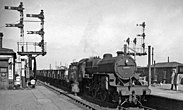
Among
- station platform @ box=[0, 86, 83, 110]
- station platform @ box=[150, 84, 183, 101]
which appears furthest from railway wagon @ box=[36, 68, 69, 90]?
station platform @ box=[150, 84, 183, 101]

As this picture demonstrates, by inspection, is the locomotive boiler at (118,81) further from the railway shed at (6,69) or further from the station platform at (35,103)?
the railway shed at (6,69)

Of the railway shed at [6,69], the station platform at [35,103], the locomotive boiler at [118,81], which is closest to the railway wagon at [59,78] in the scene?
the railway shed at [6,69]

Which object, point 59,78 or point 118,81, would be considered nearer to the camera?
point 118,81

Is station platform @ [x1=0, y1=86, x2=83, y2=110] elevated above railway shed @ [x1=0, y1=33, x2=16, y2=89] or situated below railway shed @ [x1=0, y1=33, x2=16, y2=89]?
below

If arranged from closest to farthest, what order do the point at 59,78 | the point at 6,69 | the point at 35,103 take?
the point at 35,103, the point at 6,69, the point at 59,78

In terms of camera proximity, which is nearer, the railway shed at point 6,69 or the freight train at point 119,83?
the freight train at point 119,83

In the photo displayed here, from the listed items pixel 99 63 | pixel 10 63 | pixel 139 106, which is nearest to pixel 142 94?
pixel 139 106

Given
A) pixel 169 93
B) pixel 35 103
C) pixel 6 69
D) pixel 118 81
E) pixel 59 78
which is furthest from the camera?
pixel 59 78

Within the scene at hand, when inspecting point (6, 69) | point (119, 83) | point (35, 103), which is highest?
point (6, 69)

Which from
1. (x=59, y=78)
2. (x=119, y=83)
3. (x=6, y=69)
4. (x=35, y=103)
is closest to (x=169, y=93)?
(x=119, y=83)

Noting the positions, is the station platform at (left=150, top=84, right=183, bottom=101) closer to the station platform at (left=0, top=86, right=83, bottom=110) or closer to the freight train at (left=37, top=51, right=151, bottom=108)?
the freight train at (left=37, top=51, right=151, bottom=108)

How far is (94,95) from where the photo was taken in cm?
1748

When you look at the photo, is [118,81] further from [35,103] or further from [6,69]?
[6,69]

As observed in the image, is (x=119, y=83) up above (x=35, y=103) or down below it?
above
